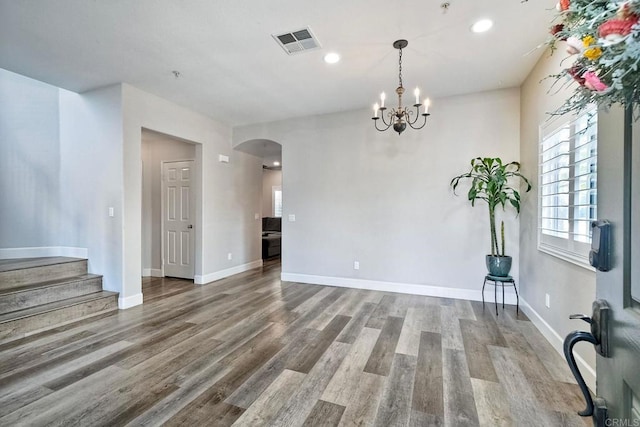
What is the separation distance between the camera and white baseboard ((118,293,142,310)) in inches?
149

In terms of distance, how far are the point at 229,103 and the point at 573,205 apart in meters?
4.40

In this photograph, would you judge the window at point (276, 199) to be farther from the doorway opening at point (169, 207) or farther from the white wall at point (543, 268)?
the white wall at point (543, 268)

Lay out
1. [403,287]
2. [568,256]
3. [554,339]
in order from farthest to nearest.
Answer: [403,287], [554,339], [568,256]

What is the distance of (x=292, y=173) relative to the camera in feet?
17.2

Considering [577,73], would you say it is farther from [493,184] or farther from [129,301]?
[129,301]

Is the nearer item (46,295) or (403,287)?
(46,295)

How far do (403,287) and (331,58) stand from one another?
11.0 feet

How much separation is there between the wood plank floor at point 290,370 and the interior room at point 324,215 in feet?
0.07

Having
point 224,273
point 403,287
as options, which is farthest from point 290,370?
point 224,273

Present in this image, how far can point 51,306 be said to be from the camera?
3312 millimetres

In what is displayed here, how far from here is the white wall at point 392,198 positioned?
161 inches

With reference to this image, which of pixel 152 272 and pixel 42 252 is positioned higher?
pixel 42 252

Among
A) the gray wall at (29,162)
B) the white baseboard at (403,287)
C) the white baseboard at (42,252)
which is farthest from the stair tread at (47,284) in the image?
the white baseboard at (403,287)

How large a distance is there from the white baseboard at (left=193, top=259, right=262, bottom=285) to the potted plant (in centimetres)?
431
